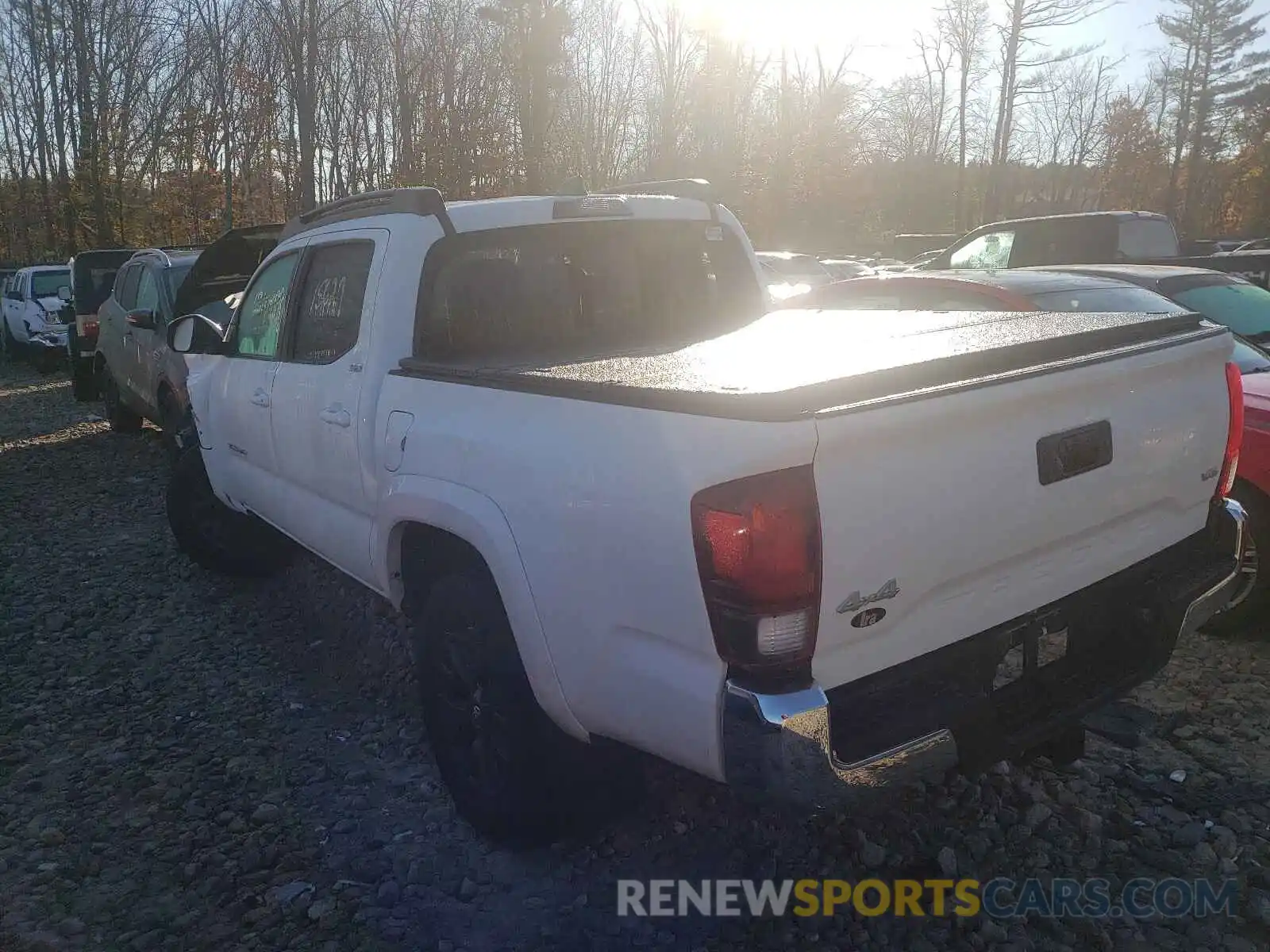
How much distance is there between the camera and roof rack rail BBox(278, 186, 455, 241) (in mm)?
3516

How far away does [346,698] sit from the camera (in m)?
4.25

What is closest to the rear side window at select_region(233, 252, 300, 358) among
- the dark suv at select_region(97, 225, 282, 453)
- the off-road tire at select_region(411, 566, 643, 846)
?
the off-road tire at select_region(411, 566, 643, 846)

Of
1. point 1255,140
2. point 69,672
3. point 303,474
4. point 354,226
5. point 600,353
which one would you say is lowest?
point 69,672

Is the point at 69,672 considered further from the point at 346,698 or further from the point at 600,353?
the point at 600,353

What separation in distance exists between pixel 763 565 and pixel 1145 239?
10.7 metres

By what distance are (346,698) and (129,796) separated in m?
0.97

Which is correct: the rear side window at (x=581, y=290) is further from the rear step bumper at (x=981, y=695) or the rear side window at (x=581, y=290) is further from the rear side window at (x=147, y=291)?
the rear side window at (x=147, y=291)

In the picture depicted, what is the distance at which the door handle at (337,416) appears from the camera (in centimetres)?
350

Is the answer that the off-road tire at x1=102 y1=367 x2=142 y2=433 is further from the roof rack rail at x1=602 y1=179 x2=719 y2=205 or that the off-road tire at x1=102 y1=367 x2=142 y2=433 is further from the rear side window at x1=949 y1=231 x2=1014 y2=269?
the rear side window at x1=949 y1=231 x2=1014 y2=269

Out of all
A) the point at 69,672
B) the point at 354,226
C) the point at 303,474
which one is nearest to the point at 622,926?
the point at 303,474

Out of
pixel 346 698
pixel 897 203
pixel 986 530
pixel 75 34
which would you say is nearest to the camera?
pixel 986 530

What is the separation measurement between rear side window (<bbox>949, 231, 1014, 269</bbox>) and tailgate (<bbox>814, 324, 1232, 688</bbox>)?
9.08 metres

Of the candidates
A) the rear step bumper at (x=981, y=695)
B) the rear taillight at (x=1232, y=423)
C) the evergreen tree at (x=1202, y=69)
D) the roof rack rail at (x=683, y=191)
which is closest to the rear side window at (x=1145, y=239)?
the roof rack rail at (x=683, y=191)

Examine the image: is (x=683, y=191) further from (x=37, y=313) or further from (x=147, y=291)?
(x=37, y=313)
